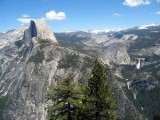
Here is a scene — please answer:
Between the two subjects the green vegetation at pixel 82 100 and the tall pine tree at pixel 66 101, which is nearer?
the tall pine tree at pixel 66 101

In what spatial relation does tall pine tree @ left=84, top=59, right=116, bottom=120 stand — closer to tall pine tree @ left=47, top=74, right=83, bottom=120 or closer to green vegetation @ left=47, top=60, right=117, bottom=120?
green vegetation @ left=47, top=60, right=117, bottom=120

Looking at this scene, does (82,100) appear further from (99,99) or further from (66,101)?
(66,101)

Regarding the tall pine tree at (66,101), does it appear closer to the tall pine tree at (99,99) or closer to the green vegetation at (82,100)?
the green vegetation at (82,100)

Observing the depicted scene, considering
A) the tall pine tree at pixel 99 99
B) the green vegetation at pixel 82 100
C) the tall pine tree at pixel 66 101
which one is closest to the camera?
the tall pine tree at pixel 66 101

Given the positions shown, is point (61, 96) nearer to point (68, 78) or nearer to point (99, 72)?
point (68, 78)

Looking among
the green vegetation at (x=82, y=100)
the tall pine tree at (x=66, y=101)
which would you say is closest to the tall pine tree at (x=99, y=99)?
the green vegetation at (x=82, y=100)

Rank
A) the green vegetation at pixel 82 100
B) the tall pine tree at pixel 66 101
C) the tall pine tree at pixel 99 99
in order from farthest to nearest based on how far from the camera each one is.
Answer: the tall pine tree at pixel 99 99 < the green vegetation at pixel 82 100 < the tall pine tree at pixel 66 101

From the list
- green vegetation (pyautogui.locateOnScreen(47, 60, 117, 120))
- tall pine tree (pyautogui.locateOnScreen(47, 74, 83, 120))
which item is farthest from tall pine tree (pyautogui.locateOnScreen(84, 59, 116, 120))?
tall pine tree (pyautogui.locateOnScreen(47, 74, 83, 120))

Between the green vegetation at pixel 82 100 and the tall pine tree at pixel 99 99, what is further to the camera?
the tall pine tree at pixel 99 99
